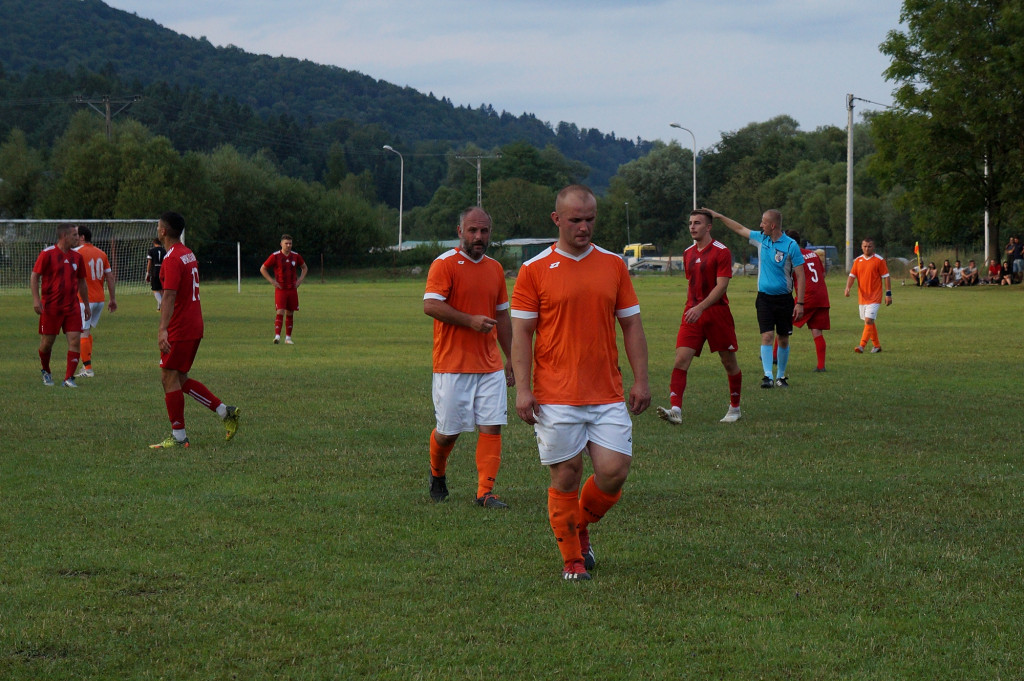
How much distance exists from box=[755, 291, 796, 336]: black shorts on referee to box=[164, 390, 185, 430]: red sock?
7428 millimetres

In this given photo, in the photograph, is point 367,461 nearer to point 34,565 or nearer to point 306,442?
point 306,442

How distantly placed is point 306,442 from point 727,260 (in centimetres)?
446

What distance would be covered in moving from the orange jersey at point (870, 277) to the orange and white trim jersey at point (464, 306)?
12.6 metres

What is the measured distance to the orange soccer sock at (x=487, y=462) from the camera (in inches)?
293

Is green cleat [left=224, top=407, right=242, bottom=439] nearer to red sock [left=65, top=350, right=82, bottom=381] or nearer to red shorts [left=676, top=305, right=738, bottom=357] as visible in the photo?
red shorts [left=676, top=305, right=738, bottom=357]

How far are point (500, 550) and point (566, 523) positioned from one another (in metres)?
0.75

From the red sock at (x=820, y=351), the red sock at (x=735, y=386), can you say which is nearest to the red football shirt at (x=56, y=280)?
the red sock at (x=735, y=386)

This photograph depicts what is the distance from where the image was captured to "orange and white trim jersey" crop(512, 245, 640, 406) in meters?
5.54

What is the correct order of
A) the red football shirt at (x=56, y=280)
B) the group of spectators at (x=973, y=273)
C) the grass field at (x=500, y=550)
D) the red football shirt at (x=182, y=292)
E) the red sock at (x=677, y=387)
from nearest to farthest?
the grass field at (x=500, y=550) < the red football shirt at (x=182, y=292) < the red sock at (x=677, y=387) < the red football shirt at (x=56, y=280) < the group of spectators at (x=973, y=273)

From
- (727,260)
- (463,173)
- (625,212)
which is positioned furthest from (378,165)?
(727,260)

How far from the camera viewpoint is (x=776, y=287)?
14.1 meters

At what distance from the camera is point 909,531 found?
6590 millimetres

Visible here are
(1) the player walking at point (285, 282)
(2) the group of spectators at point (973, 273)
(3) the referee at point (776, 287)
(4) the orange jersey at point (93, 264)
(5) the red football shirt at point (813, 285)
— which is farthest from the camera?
(2) the group of spectators at point (973, 273)

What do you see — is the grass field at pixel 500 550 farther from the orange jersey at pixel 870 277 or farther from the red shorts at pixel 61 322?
the orange jersey at pixel 870 277
